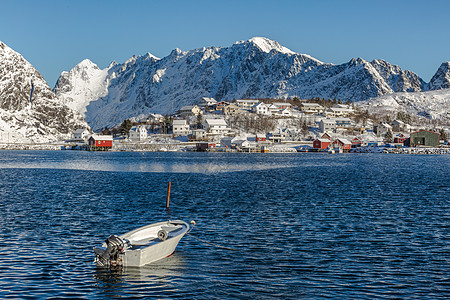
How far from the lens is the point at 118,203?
163 feet

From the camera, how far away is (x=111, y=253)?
2508 cm

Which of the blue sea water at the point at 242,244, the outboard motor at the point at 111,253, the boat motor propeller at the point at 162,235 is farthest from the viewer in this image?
the boat motor propeller at the point at 162,235

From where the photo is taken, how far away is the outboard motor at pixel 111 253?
82.2 feet

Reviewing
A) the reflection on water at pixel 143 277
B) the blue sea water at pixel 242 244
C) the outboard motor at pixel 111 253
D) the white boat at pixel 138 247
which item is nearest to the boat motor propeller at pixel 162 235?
the white boat at pixel 138 247

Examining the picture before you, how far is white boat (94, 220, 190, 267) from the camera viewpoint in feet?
82.5

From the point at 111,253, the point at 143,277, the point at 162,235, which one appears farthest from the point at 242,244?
the point at 111,253

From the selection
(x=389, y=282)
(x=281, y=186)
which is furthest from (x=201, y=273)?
(x=281, y=186)

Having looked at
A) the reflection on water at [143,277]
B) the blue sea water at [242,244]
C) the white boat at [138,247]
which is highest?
the white boat at [138,247]

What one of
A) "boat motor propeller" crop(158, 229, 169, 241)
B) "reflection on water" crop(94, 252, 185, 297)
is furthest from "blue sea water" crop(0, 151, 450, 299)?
"boat motor propeller" crop(158, 229, 169, 241)

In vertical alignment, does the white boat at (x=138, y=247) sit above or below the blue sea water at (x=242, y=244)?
above

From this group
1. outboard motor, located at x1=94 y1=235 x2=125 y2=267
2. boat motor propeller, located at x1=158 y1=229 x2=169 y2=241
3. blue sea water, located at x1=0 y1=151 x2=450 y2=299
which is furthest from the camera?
boat motor propeller, located at x1=158 y1=229 x2=169 y2=241

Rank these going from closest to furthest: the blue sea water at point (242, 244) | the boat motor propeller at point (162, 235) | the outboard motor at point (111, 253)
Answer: the blue sea water at point (242, 244) → the outboard motor at point (111, 253) → the boat motor propeller at point (162, 235)

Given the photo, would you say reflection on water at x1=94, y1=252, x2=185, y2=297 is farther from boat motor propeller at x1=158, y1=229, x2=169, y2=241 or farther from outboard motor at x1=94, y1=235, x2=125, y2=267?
boat motor propeller at x1=158, y1=229, x2=169, y2=241

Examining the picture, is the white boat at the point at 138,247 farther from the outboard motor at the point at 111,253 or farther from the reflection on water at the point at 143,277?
the reflection on water at the point at 143,277
